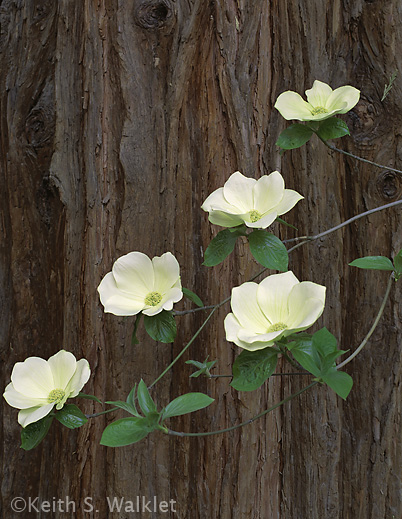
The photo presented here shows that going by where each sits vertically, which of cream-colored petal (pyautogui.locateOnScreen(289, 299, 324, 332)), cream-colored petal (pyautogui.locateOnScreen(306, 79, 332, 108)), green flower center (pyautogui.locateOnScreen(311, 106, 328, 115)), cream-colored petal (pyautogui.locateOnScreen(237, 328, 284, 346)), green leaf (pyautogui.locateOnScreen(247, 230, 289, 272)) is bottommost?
cream-colored petal (pyautogui.locateOnScreen(237, 328, 284, 346))

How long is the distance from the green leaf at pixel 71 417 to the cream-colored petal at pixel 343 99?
0.48 meters

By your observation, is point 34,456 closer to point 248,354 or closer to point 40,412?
point 40,412

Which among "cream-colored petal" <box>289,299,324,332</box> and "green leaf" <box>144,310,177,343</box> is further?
"green leaf" <box>144,310,177,343</box>

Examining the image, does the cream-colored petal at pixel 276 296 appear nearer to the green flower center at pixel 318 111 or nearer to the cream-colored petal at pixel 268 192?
the cream-colored petal at pixel 268 192

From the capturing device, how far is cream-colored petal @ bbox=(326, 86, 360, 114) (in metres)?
0.56

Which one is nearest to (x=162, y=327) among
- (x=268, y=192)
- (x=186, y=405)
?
(x=186, y=405)

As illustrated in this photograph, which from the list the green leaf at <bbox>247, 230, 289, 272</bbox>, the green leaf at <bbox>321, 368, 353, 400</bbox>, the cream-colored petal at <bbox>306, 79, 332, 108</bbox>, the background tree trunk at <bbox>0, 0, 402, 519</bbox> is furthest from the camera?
the background tree trunk at <bbox>0, 0, 402, 519</bbox>

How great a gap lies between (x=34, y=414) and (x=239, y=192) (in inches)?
14.4

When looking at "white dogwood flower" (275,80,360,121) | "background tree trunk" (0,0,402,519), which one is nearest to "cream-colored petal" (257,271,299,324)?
"white dogwood flower" (275,80,360,121)

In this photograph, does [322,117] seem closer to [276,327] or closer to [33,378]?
[276,327]

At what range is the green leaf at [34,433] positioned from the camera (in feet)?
1.65

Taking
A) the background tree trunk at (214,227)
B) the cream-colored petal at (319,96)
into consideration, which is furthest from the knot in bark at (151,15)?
the cream-colored petal at (319,96)

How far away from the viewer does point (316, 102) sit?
2.00 ft

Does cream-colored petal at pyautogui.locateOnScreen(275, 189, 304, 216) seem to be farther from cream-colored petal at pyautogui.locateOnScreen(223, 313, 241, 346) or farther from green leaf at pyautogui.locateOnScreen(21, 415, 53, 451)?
green leaf at pyautogui.locateOnScreen(21, 415, 53, 451)
